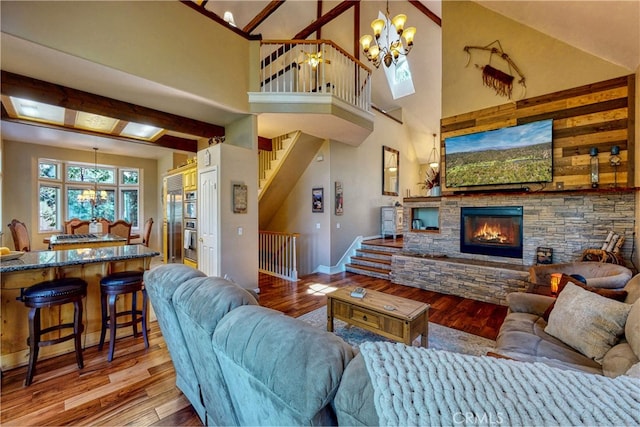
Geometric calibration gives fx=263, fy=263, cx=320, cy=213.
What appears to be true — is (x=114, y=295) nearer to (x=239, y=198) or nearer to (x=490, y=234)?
(x=239, y=198)

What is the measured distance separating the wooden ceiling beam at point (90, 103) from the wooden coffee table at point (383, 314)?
3921mm

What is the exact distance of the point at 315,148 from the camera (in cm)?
606

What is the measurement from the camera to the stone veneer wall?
356cm

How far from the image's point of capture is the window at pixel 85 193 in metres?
6.83

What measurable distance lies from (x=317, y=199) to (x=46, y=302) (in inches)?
182

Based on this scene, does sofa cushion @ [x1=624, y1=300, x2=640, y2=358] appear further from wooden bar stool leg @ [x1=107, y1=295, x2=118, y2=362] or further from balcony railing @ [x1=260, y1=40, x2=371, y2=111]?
balcony railing @ [x1=260, y1=40, x2=371, y2=111]

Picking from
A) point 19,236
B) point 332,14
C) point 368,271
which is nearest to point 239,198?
point 368,271

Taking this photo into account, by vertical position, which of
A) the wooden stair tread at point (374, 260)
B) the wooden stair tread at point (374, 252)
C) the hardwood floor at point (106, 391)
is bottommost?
the hardwood floor at point (106, 391)

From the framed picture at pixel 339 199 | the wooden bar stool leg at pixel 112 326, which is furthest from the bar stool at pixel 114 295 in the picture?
the framed picture at pixel 339 199

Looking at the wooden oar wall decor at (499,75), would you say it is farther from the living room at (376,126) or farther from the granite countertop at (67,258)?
the granite countertop at (67,258)

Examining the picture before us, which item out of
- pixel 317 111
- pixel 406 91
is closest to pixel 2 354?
pixel 317 111

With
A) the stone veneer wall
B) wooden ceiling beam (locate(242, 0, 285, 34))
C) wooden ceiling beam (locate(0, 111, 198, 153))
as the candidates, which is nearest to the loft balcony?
wooden ceiling beam (locate(242, 0, 285, 34))

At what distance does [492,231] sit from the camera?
4.53m

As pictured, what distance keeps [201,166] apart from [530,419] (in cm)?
493
